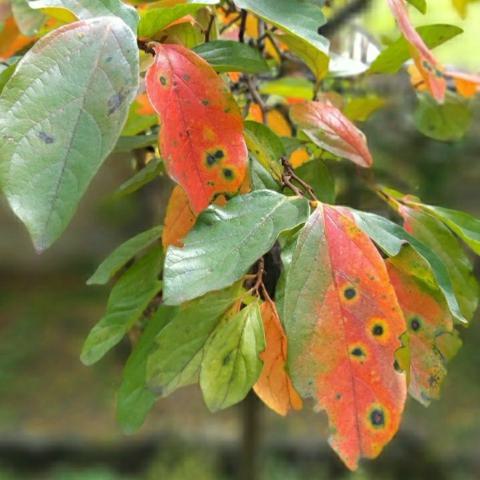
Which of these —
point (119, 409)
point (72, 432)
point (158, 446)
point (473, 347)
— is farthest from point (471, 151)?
point (119, 409)

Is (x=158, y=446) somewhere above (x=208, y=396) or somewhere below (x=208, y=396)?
below

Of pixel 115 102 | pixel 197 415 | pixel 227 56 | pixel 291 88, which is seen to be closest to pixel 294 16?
pixel 227 56

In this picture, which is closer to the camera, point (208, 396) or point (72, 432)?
point (208, 396)

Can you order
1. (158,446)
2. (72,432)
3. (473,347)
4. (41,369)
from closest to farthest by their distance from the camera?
(158,446)
(72,432)
(473,347)
(41,369)

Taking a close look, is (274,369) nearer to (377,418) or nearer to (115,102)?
(377,418)

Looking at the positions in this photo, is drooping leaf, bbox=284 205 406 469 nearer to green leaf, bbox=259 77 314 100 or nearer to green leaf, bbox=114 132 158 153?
green leaf, bbox=114 132 158 153

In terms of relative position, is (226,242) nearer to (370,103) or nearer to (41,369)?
(370,103)
